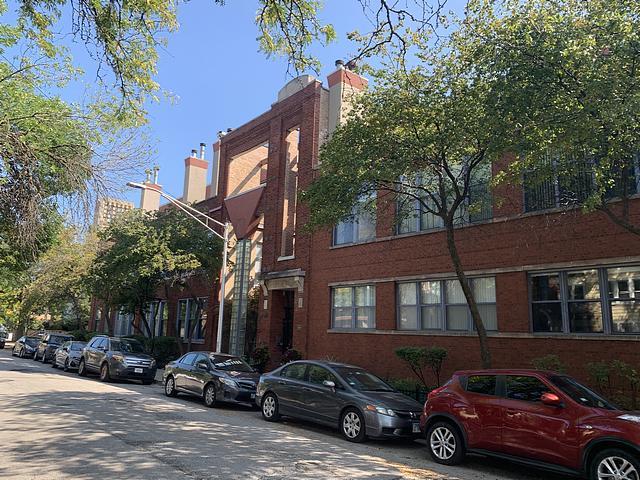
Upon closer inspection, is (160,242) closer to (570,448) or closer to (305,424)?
(305,424)

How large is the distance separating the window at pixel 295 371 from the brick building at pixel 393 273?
4.90m

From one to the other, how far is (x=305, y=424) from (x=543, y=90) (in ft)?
27.7

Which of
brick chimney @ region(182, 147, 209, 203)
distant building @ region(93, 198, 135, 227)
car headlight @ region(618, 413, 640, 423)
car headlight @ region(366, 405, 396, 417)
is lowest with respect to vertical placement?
car headlight @ region(366, 405, 396, 417)

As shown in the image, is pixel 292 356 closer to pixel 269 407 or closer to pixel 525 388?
pixel 269 407

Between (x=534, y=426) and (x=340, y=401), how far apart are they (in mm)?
4054

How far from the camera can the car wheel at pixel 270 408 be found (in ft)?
39.4

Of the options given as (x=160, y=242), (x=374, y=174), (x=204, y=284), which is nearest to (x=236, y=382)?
(x=374, y=174)

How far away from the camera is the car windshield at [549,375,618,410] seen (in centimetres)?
745

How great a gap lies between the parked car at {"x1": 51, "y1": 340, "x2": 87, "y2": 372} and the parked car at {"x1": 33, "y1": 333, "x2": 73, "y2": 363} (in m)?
3.91

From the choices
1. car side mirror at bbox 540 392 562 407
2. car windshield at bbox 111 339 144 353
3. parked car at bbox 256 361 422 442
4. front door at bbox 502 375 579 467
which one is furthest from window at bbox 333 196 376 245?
car side mirror at bbox 540 392 562 407

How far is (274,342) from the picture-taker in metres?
23.6

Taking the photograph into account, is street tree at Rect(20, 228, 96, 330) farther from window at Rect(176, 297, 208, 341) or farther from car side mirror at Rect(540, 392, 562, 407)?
car side mirror at Rect(540, 392, 562, 407)

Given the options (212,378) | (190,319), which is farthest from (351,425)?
(190,319)

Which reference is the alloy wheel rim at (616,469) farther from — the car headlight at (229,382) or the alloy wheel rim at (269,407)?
the car headlight at (229,382)
